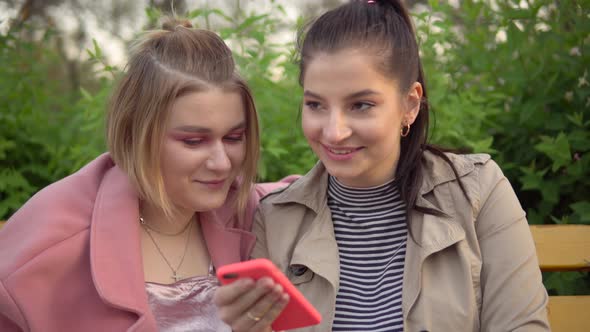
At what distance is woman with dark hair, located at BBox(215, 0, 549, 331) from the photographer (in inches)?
89.2

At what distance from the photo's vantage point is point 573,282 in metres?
3.09

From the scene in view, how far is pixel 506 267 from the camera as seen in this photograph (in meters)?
2.27

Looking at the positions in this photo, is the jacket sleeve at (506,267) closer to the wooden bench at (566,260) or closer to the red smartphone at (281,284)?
the wooden bench at (566,260)

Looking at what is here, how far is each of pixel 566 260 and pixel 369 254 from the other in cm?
85

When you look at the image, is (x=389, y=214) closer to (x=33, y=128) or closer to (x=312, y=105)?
(x=312, y=105)

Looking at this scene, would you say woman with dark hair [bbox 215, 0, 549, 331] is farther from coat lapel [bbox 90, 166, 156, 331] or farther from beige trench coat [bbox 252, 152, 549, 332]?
coat lapel [bbox 90, 166, 156, 331]

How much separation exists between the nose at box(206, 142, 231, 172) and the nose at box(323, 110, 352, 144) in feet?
1.21

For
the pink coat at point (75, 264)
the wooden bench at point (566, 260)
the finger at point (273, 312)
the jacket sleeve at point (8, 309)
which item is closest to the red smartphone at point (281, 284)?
the finger at point (273, 312)

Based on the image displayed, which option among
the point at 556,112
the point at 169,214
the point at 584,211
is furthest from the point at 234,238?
the point at 556,112

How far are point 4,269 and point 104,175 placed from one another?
0.53 m

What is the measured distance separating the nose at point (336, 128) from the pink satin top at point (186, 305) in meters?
0.72

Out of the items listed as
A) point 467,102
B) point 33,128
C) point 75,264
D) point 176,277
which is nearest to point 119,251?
point 75,264

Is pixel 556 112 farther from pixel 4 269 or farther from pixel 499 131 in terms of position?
pixel 4 269

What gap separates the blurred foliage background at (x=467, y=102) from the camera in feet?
10.6
